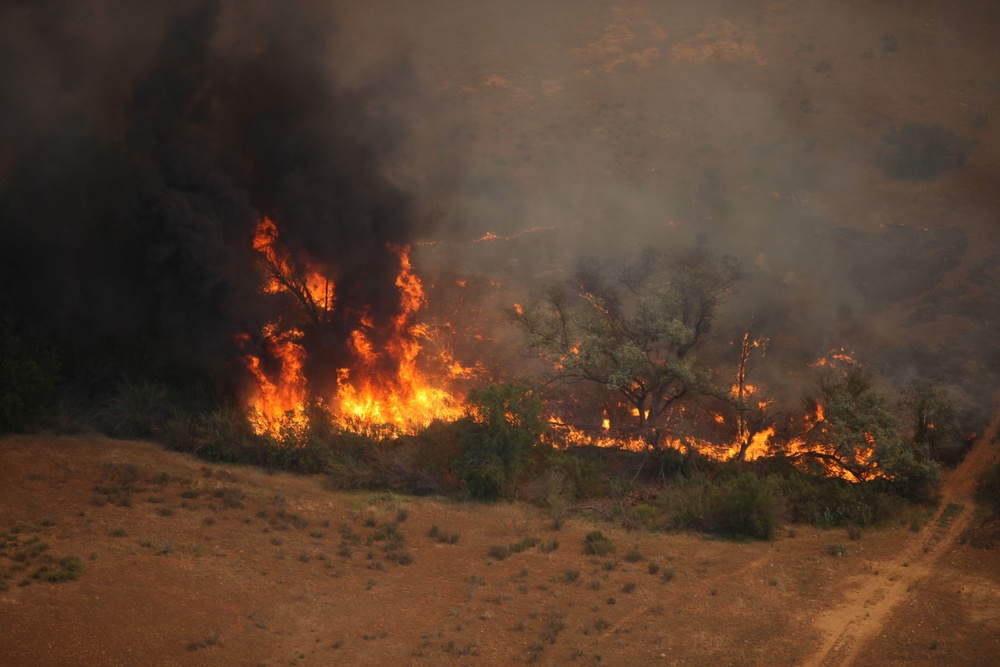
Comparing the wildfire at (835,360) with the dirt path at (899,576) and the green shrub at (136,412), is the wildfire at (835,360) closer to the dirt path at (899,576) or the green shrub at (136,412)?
the dirt path at (899,576)

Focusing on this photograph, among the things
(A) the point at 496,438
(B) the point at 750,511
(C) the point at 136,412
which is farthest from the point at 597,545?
(C) the point at 136,412

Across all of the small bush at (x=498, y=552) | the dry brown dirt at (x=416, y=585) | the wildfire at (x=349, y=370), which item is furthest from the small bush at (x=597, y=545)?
the wildfire at (x=349, y=370)

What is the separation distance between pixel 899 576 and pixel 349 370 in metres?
14.4

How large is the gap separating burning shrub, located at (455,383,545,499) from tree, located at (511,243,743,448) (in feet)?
6.84

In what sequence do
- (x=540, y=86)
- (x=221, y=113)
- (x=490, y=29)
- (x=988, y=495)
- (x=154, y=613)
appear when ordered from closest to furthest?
(x=154, y=613), (x=988, y=495), (x=221, y=113), (x=540, y=86), (x=490, y=29)

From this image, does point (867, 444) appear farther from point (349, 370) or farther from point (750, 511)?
point (349, 370)

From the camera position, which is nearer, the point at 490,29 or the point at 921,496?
the point at 921,496

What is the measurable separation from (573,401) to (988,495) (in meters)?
10.1

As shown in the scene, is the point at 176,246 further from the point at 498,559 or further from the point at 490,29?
the point at 490,29

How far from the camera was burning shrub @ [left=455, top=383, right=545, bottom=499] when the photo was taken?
20.9 metres

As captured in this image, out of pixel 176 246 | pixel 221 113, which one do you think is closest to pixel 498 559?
pixel 176 246

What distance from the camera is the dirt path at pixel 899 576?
15281 mm

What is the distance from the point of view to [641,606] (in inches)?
644

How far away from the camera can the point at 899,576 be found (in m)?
17.7
